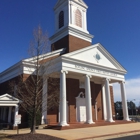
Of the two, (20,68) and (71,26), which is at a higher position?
(71,26)

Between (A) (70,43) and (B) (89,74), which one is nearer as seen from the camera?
(B) (89,74)

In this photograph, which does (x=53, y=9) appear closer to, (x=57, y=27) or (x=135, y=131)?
(x=57, y=27)

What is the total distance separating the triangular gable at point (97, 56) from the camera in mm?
23297

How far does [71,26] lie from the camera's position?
28594 millimetres

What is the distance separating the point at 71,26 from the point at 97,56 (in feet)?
23.4

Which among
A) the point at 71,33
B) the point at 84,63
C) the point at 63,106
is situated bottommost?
the point at 63,106

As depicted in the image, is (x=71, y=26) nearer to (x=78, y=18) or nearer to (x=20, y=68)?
(x=78, y=18)

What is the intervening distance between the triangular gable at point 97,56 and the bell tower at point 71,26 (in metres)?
3.68

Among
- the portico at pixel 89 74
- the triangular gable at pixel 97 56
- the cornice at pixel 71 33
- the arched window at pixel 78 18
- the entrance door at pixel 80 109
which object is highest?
the arched window at pixel 78 18

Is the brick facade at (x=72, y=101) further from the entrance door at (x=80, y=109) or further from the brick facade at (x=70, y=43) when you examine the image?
the brick facade at (x=70, y=43)

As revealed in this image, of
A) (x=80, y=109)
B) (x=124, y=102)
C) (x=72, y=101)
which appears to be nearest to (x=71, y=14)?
(x=72, y=101)

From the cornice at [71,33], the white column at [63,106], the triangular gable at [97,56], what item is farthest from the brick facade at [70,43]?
the white column at [63,106]

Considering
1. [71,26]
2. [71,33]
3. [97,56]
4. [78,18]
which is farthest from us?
[78,18]

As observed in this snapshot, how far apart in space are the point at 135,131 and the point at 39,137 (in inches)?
373
